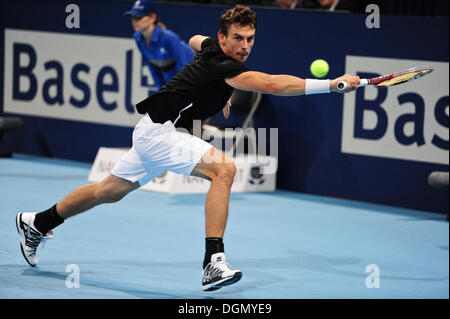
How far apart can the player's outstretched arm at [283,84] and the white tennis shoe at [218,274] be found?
3.29 feet

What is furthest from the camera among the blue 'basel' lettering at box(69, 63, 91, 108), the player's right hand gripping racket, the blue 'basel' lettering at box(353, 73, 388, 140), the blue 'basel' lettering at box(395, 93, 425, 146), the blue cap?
the blue 'basel' lettering at box(69, 63, 91, 108)

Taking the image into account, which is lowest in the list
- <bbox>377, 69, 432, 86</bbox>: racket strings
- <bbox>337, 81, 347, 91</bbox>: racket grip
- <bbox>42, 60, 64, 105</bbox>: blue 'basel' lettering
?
<bbox>42, 60, 64, 105</bbox>: blue 'basel' lettering

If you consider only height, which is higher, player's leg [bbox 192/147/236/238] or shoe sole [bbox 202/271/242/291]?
player's leg [bbox 192/147/236/238]

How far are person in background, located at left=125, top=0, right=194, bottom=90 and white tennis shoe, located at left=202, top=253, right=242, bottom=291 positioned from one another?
413 centimetres

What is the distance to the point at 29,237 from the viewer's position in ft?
19.2

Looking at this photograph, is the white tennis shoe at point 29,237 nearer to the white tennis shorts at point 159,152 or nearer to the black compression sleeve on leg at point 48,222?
the black compression sleeve on leg at point 48,222

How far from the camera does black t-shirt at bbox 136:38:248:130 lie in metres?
5.38

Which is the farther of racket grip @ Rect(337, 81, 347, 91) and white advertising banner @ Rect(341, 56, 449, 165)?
white advertising banner @ Rect(341, 56, 449, 165)

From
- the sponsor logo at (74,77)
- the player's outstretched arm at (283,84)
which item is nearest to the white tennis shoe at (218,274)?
the player's outstretched arm at (283,84)

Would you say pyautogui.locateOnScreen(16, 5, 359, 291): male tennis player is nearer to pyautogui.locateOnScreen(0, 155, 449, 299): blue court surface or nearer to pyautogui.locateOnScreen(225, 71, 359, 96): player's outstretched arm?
pyautogui.locateOnScreen(225, 71, 359, 96): player's outstretched arm

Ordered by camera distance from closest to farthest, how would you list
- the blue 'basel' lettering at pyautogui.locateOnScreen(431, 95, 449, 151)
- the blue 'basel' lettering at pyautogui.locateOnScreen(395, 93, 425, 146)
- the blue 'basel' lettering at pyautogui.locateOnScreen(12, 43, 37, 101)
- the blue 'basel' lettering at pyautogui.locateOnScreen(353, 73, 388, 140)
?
the blue 'basel' lettering at pyautogui.locateOnScreen(431, 95, 449, 151)
the blue 'basel' lettering at pyautogui.locateOnScreen(395, 93, 425, 146)
the blue 'basel' lettering at pyautogui.locateOnScreen(353, 73, 388, 140)
the blue 'basel' lettering at pyautogui.locateOnScreen(12, 43, 37, 101)

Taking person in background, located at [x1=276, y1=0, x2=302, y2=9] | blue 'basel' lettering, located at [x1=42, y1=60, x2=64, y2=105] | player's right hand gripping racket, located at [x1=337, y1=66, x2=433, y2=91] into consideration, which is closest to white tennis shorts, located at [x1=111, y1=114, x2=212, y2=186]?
player's right hand gripping racket, located at [x1=337, y1=66, x2=433, y2=91]

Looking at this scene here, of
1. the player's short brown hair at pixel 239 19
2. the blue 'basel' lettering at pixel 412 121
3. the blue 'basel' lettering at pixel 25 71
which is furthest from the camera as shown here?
the blue 'basel' lettering at pixel 25 71

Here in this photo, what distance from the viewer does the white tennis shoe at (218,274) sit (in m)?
4.93
